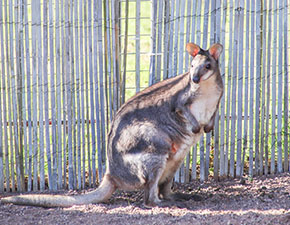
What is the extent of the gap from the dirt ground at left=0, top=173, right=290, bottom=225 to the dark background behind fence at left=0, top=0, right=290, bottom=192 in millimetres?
298

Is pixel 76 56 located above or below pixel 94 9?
below

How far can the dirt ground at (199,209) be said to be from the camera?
15.9 feet

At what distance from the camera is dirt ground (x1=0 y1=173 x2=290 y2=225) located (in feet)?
15.9

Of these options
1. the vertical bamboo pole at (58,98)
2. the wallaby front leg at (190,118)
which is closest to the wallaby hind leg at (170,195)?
the wallaby front leg at (190,118)

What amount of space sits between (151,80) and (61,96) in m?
0.99

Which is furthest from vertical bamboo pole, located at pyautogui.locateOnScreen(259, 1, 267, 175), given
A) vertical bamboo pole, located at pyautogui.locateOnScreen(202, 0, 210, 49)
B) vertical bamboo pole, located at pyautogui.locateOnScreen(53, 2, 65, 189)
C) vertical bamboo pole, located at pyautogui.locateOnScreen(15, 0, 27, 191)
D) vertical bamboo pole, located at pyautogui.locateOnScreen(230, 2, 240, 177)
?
vertical bamboo pole, located at pyautogui.locateOnScreen(15, 0, 27, 191)

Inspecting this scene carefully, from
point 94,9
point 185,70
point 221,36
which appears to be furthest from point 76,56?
point 221,36

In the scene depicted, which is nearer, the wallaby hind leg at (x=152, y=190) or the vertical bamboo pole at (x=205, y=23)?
the wallaby hind leg at (x=152, y=190)

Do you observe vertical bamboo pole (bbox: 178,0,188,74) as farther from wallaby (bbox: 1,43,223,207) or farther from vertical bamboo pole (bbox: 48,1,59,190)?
vertical bamboo pole (bbox: 48,1,59,190)

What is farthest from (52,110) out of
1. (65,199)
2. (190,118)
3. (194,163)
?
(194,163)

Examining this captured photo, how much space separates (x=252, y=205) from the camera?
17.4ft

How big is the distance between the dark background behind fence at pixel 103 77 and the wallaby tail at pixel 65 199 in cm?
57

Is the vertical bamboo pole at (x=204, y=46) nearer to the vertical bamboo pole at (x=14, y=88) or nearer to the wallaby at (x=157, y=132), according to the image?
the wallaby at (x=157, y=132)

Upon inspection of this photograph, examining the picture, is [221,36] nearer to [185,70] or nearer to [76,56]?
[185,70]
